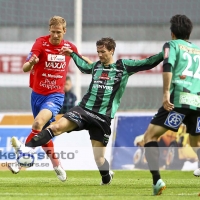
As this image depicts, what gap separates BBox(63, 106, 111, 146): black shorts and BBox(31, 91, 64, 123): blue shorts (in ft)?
3.10

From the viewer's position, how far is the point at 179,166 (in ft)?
42.4

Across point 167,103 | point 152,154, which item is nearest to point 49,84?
point 152,154

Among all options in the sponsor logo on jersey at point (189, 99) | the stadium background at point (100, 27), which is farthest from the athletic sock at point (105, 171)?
the stadium background at point (100, 27)

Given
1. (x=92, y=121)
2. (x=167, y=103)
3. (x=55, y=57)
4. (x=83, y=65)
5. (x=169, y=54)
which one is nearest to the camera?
(x=167, y=103)

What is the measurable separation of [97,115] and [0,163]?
4.67 meters

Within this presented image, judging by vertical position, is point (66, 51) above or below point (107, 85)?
above

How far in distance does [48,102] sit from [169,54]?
2.88 metres

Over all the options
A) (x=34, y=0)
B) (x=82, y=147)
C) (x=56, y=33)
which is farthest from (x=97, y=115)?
(x=34, y=0)

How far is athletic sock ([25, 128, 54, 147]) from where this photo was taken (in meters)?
8.29

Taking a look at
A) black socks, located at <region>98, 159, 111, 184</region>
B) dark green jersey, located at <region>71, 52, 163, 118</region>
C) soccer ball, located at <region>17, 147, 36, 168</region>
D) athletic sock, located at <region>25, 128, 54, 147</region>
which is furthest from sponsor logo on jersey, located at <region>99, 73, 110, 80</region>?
soccer ball, located at <region>17, 147, 36, 168</region>

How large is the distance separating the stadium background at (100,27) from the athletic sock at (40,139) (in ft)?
20.3

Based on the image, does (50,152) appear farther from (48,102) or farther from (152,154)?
(152,154)

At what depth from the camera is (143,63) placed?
8.77 m

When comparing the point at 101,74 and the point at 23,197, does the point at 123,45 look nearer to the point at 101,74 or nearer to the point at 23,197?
the point at 101,74
